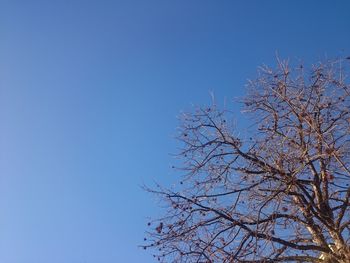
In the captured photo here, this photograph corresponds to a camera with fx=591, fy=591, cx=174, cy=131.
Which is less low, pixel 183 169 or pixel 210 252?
pixel 183 169

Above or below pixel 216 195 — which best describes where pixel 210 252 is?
below

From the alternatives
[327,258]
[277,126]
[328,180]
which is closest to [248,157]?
[277,126]

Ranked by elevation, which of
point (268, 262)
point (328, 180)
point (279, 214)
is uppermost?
point (328, 180)

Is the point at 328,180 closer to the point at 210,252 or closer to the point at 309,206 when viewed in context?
the point at 309,206

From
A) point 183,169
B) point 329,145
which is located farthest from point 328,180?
point 183,169

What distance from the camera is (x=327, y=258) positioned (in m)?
9.83

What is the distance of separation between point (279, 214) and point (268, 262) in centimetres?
84

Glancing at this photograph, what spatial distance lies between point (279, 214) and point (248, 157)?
1207 mm

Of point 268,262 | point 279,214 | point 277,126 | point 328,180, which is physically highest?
point 277,126

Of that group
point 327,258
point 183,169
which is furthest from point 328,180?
point 183,169

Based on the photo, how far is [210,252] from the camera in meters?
9.54

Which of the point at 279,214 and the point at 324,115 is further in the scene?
the point at 324,115

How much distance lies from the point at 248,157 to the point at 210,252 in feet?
6.56

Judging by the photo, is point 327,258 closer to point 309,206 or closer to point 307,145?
point 309,206
